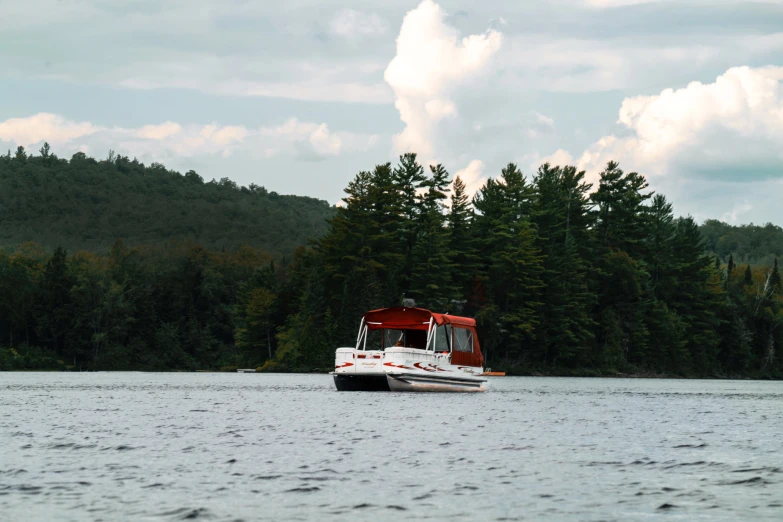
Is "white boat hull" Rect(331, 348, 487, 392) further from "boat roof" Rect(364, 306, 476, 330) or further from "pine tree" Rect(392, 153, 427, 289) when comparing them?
"pine tree" Rect(392, 153, 427, 289)

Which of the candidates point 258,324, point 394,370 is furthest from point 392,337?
point 258,324

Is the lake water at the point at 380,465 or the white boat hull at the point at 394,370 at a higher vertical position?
the white boat hull at the point at 394,370

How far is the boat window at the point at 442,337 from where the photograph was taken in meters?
57.6

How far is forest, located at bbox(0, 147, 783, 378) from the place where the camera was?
112m

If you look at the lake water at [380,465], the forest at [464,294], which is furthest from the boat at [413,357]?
the forest at [464,294]

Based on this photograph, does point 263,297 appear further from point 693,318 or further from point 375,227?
point 693,318

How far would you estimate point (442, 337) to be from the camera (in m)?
58.0

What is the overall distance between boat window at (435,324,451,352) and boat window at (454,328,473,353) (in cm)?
63

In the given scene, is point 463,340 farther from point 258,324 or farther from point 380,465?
point 258,324

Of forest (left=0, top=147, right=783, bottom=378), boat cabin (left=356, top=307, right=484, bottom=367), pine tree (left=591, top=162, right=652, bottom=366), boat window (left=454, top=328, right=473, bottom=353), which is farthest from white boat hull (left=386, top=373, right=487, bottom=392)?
pine tree (left=591, top=162, right=652, bottom=366)

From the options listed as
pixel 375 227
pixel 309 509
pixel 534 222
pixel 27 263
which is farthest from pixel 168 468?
pixel 27 263

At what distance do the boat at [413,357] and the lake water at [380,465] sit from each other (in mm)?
11658

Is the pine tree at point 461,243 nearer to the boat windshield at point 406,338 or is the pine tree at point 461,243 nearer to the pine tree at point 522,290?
the pine tree at point 522,290

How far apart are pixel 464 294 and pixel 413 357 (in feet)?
205
